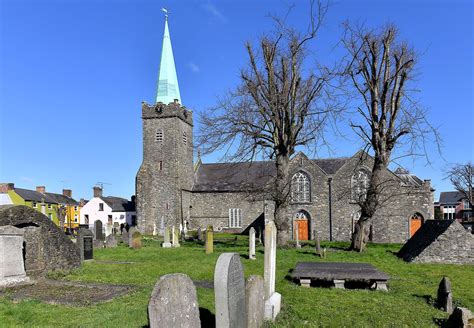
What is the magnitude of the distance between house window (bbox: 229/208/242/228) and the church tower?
5135 millimetres

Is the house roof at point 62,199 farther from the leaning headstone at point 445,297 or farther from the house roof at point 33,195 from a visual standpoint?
the leaning headstone at point 445,297

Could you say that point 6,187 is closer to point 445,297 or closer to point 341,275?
point 341,275

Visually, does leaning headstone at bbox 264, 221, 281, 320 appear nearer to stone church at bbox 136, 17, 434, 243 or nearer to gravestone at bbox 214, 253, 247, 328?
gravestone at bbox 214, 253, 247, 328

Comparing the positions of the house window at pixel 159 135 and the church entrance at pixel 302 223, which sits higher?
the house window at pixel 159 135

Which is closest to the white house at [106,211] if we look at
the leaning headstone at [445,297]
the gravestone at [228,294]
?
the leaning headstone at [445,297]

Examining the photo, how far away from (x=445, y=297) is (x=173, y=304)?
6.21 meters

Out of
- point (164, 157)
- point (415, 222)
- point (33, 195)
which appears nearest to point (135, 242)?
point (164, 157)

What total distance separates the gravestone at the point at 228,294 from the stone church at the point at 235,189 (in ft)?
86.0

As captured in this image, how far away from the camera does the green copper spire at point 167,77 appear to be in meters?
42.9

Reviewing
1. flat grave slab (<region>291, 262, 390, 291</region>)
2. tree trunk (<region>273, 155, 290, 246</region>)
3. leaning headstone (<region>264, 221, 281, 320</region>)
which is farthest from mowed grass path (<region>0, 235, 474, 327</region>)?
tree trunk (<region>273, 155, 290, 246</region>)

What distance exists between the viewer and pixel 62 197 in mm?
68500

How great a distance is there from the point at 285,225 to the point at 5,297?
14192mm

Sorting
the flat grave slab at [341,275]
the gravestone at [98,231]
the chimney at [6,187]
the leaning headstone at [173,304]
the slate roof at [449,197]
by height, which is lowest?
the slate roof at [449,197]

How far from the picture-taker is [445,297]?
8.52 m
